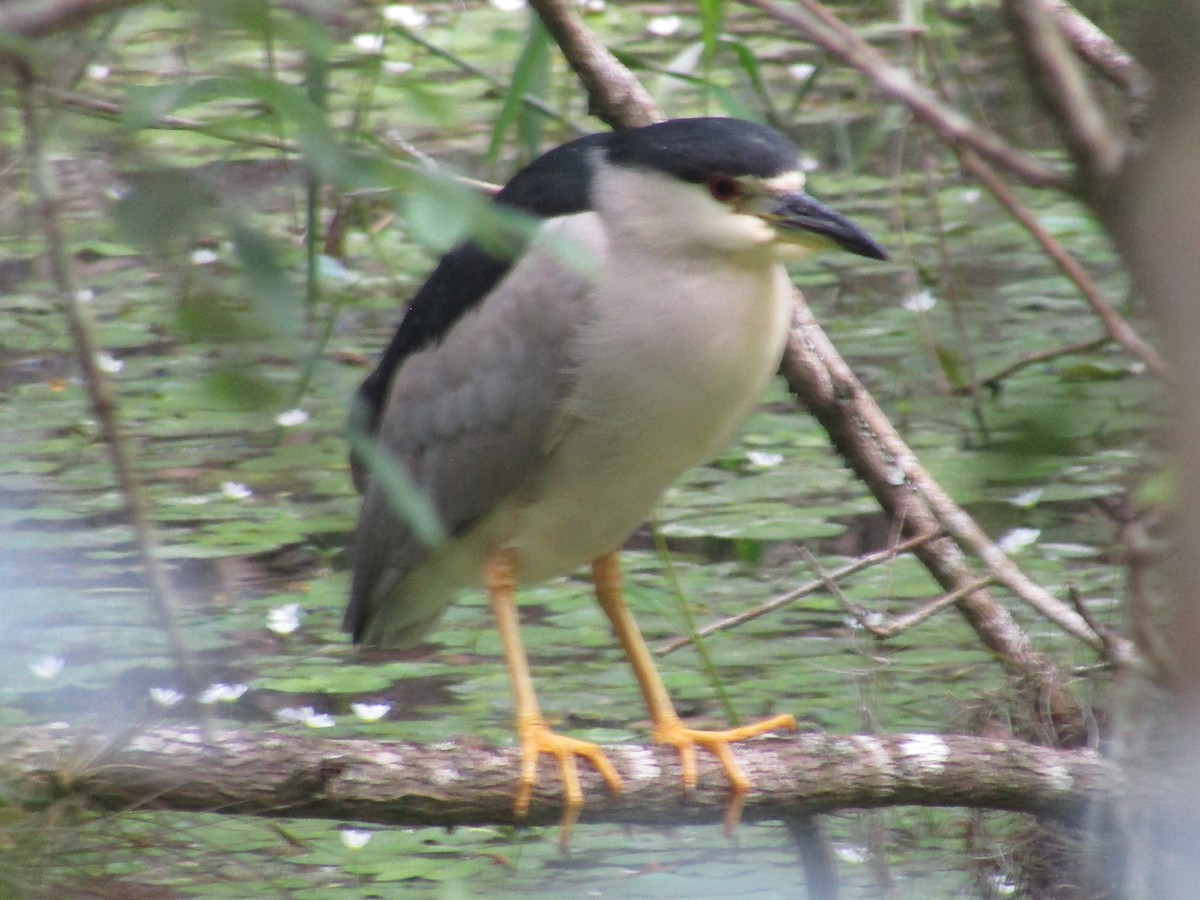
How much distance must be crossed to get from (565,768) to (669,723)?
272 millimetres

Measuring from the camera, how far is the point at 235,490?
475 centimetres

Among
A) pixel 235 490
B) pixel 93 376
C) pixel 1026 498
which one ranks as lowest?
pixel 235 490

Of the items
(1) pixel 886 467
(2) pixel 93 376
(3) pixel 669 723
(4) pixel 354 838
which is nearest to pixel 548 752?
(3) pixel 669 723

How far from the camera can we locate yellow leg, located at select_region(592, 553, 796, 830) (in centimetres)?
255

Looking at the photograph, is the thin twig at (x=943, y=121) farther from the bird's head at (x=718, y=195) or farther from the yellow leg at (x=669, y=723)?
the yellow leg at (x=669, y=723)

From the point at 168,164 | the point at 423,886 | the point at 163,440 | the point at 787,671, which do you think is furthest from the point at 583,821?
the point at 163,440

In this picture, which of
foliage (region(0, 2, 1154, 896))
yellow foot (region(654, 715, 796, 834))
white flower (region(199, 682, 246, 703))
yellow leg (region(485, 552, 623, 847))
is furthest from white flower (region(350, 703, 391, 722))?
yellow foot (region(654, 715, 796, 834))

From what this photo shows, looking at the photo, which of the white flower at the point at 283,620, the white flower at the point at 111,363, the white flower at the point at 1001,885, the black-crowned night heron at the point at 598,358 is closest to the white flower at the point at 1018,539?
the white flower at the point at 1001,885

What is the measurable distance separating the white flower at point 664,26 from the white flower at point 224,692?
4.51 meters

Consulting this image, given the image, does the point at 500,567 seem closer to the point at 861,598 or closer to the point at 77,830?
the point at 77,830

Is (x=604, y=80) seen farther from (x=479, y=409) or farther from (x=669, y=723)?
(x=669, y=723)

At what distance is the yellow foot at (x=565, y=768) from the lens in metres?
2.49

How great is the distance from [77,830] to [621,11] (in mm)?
6725

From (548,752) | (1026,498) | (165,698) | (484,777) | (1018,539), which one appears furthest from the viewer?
(1018,539)
